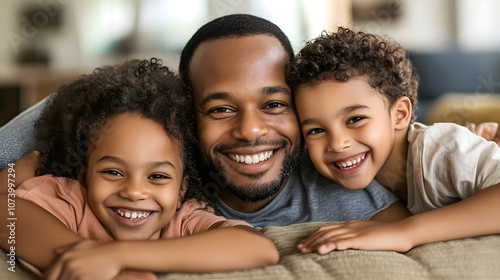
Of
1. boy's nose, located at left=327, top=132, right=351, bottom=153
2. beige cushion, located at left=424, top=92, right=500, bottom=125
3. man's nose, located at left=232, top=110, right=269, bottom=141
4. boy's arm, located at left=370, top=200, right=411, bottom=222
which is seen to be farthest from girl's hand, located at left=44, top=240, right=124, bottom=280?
beige cushion, located at left=424, top=92, right=500, bottom=125

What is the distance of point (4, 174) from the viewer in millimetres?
1409

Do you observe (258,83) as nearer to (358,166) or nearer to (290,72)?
(290,72)

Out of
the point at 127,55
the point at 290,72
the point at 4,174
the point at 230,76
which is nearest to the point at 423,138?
the point at 290,72

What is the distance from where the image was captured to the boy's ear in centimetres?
153

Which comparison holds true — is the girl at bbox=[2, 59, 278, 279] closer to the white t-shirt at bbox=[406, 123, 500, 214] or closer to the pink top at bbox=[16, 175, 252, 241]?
the pink top at bbox=[16, 175, 252, 241]

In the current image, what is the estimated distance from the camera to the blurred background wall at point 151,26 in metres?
5.29

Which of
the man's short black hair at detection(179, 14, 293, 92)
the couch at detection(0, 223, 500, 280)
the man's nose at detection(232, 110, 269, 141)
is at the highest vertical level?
the man's short black hair at detection(179, 14, 293, 92)

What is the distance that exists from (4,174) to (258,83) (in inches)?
24.0

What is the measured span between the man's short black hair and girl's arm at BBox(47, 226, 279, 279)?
1.66 feet

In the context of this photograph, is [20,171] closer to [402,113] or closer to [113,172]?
[113,172]

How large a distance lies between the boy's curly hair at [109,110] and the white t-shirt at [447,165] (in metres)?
0.51

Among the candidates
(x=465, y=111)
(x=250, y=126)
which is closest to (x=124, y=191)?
(x=250, y=126)

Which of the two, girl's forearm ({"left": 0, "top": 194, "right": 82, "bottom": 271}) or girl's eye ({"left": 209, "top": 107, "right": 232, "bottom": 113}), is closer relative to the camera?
girl's forearm ({"left": 0, "top": 194, "right": 82, "bottom": 271})

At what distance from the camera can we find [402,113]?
5.05 feet
